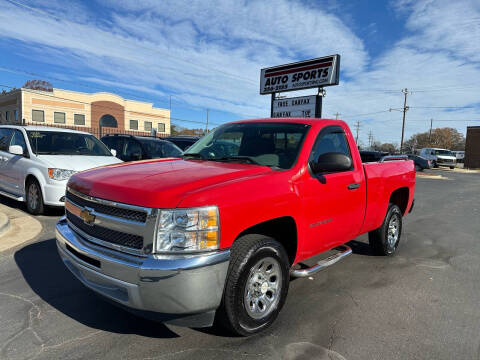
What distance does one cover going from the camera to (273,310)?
2.92 metres

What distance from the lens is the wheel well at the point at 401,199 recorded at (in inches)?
210

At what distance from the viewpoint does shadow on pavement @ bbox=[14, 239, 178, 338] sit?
2.87 metres

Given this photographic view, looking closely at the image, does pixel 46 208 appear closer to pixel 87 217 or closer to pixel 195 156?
pixel 195 156

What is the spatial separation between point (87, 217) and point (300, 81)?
11867 millimetres

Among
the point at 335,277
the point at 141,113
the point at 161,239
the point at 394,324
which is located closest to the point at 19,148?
the point at 161,239

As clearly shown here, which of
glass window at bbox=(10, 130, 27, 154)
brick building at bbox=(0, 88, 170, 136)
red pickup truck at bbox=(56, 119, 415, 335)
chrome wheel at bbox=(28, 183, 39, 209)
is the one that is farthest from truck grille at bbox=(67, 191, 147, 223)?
brick building at bbox=(0, 88, 170, 136)

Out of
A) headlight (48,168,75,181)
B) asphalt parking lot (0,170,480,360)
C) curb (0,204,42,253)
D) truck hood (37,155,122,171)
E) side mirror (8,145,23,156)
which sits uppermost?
side mirror (8,145,23,156)

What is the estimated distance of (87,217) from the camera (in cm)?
267

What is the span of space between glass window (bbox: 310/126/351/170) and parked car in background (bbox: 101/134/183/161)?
6.55 m

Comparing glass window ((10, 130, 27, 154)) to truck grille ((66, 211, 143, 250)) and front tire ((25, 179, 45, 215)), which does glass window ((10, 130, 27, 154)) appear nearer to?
front tire ((25, 179, 45, 215))

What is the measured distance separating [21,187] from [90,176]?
496 cm

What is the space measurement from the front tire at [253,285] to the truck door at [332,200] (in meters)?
0.55

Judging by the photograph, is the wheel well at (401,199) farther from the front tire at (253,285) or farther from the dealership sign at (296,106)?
the dealership sign at (296,106)

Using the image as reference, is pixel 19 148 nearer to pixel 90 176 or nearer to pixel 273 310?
pixel 90 176
